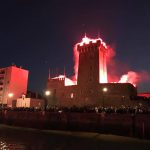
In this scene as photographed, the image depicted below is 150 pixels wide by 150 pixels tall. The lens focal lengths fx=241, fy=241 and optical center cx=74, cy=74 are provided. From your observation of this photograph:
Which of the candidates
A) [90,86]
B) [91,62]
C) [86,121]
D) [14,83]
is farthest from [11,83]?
[86,121]

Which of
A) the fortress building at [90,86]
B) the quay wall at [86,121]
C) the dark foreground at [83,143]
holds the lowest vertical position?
the dark foreground at [83,143]

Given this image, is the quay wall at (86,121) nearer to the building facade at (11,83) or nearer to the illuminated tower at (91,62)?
the illuminated tower at (91,62)

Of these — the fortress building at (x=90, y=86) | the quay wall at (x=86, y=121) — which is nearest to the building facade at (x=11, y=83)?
the fortress building at (x=90, y=86)

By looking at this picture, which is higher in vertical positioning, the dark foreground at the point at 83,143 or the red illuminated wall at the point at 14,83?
the red illuminated wall at the point at 14,83

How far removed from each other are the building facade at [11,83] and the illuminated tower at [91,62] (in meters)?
25.9

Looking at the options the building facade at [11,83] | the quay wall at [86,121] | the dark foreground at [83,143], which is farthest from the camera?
the building facade at [11,83]

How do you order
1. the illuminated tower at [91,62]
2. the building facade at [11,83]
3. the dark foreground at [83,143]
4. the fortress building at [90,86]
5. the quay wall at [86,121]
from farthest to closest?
the building facade at [11,83]
the illuminated tower at [91,62]
the fortress building at [90,86]
the quay wall at [86,121]
the dark foreground at [83,143]

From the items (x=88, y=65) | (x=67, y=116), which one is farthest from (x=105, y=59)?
(x=67, y=116)

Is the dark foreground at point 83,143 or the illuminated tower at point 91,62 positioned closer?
the dark foreground at point 83,143

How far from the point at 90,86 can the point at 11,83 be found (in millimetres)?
31813

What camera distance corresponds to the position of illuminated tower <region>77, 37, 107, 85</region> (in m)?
74.3

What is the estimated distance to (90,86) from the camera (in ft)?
239

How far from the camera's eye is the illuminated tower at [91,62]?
74269mm

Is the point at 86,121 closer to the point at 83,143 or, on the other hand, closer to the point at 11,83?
the point at 83,143
